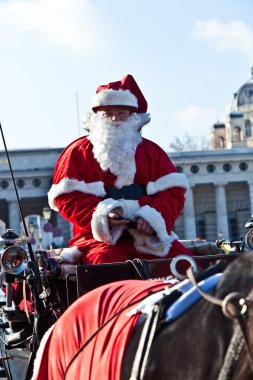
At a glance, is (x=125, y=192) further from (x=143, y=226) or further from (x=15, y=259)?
(x=15, y=259)

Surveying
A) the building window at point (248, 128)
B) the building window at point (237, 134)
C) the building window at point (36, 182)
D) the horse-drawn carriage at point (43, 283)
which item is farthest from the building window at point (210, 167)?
the horse-drawn carriage at point (43, 283)

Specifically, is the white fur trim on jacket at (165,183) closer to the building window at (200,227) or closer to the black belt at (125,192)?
the black belt at (125,192)

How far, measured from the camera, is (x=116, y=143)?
582 centimetres

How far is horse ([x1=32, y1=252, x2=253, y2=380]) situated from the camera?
8.13ft

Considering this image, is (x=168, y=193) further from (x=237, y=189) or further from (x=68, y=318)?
(x=237, y=189)

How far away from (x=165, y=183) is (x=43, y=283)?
3.60 ft

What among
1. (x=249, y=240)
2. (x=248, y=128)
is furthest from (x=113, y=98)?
(x=248, y=128)

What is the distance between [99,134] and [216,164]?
6343cm

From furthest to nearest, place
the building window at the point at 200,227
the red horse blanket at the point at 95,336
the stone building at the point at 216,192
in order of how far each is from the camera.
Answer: the building window at the point at 200,227
the stone building at the point at 216,192
the red horse blanket at the point at 95,336

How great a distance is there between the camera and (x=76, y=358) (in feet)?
10.5

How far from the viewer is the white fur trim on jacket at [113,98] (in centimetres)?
579

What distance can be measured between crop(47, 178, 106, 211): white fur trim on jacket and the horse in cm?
209

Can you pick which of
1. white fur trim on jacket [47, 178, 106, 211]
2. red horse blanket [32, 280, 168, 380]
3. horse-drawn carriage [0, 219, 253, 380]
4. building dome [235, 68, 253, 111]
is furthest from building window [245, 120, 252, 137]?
red horse blanket [32, 280, 168, 380]

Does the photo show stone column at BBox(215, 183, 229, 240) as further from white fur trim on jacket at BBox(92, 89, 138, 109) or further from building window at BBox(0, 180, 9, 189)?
white fur trim on jacket at BBox(92, 89, 138, 109)
